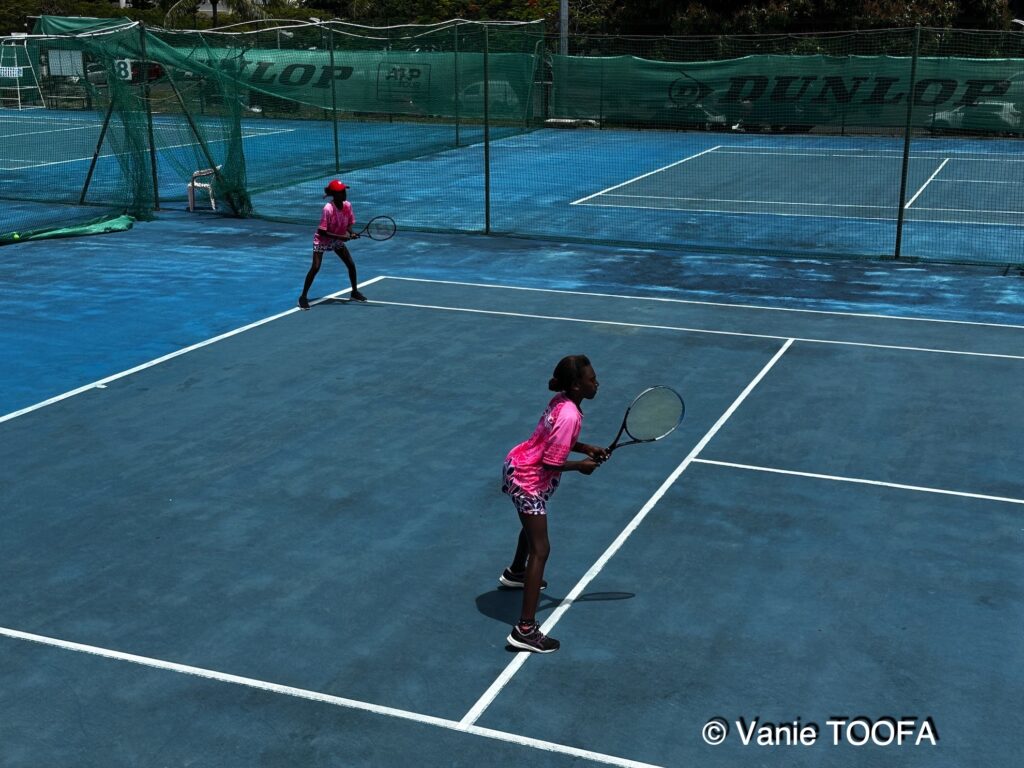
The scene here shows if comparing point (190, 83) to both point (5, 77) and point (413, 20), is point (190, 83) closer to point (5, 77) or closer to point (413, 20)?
point (5, 77)

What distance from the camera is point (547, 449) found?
23.8 ft

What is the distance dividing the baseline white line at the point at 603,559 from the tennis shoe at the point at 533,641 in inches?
2.8

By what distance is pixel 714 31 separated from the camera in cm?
4100

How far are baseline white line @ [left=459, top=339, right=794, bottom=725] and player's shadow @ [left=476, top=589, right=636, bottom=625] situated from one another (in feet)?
0.24

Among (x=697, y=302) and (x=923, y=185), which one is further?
(x=923, y=185)

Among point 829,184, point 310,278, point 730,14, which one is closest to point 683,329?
point 310,278

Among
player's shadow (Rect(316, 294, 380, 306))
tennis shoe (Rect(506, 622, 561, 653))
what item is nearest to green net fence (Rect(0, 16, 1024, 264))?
player's shadow (Rect(316, 294, 380, 306))

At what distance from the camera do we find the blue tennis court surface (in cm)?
674

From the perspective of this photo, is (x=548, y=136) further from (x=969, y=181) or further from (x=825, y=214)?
(x=825, y=214)

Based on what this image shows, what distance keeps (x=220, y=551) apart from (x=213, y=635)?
1.32 meters

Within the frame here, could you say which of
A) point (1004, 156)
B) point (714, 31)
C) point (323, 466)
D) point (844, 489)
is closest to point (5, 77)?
point (714, 31)

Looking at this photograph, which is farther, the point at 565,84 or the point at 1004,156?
the point at 565,84

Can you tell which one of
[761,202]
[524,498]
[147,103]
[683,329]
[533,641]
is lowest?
[533,641]

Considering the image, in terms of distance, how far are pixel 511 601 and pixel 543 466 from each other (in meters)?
1.31
